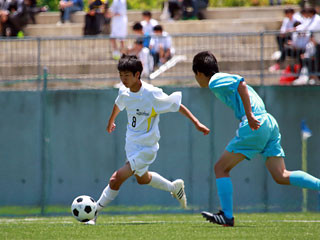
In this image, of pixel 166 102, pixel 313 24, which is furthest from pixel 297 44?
pixel 166 102

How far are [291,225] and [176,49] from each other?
531 centimetres

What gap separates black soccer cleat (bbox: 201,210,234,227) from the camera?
797 cm

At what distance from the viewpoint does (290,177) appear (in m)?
8.04

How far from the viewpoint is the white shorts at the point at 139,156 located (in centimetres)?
887

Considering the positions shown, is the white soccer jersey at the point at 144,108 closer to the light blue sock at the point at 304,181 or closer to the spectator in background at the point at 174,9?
the light blue sock at the point at 304,181

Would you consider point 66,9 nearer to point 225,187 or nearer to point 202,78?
point 202,78

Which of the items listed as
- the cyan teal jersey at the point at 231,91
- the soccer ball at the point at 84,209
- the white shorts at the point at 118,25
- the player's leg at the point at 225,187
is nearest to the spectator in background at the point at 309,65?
the cyan teal jersey at the point at 231,91

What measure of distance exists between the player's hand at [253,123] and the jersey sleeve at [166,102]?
1.48 meters

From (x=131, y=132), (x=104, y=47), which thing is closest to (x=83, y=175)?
(x=104, y=47)

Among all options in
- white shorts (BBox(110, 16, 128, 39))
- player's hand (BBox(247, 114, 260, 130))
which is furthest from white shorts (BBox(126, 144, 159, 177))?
white shorts (BBox(110, 16, 128, 39))

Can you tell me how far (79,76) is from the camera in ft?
42.6

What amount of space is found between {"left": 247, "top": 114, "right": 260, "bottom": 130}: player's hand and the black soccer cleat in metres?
1.10

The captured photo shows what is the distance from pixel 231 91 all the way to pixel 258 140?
0.63 meters

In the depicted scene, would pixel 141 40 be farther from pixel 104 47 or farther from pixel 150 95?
pixel 150 95
